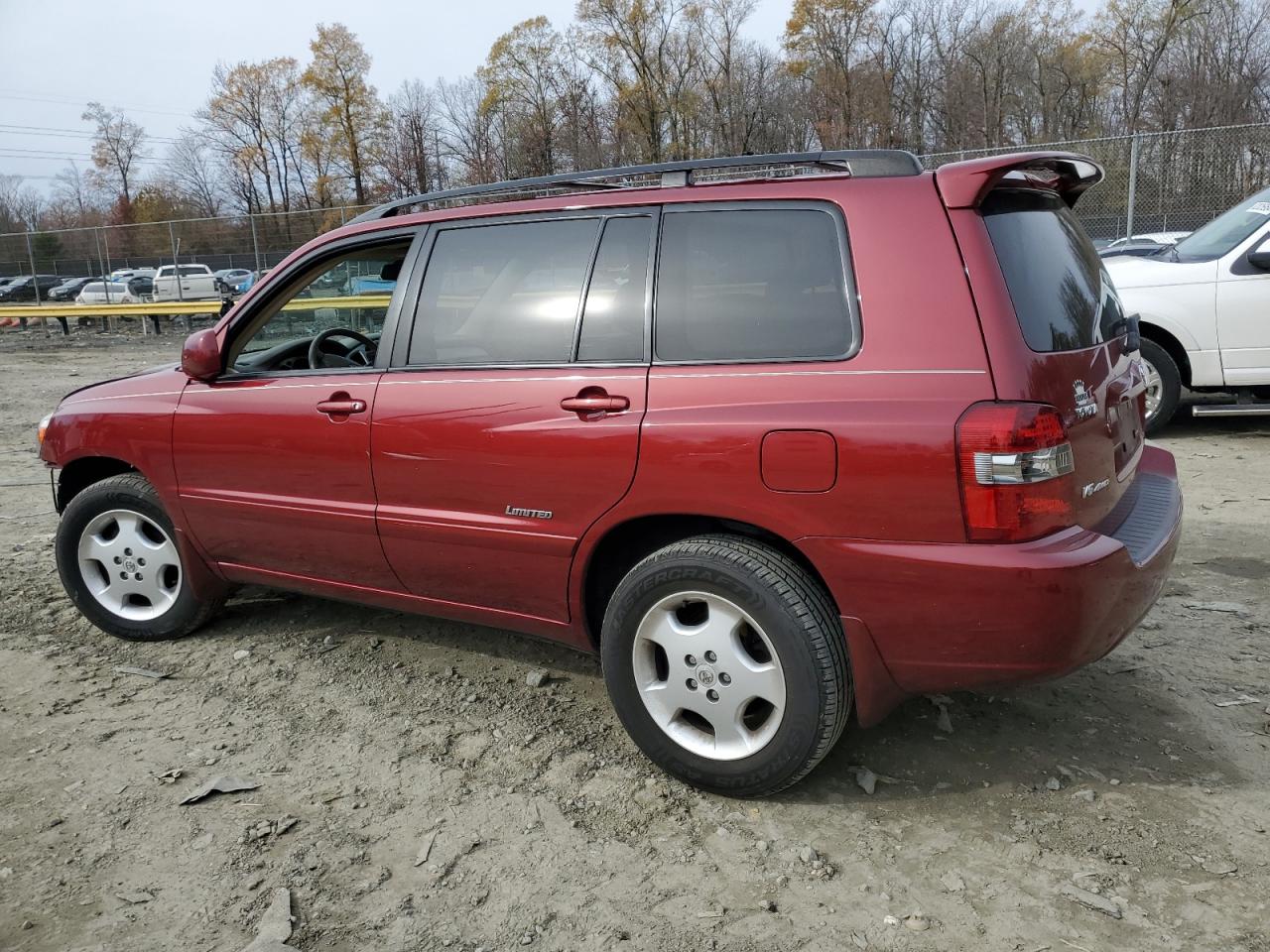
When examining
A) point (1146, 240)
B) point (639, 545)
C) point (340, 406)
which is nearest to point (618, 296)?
point (639, 545)

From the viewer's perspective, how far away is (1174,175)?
45.5 feet

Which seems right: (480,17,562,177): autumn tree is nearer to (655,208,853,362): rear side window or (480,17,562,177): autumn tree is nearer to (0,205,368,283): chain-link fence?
(0,205,368,283): chain-link fence

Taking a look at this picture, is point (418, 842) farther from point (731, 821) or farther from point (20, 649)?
point (20, 649)

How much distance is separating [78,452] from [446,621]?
176cm

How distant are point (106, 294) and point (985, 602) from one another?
28224 millimetres

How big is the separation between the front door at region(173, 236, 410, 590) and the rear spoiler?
1993 mm

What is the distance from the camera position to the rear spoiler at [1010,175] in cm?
268

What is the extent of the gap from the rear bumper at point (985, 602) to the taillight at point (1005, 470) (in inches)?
2.1

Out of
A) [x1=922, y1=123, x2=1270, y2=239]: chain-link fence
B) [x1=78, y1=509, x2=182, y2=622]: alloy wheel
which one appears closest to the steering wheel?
[x1=78, y1=509, x2=182, y2=622]: alloy wheel

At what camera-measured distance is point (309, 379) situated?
3.74 m

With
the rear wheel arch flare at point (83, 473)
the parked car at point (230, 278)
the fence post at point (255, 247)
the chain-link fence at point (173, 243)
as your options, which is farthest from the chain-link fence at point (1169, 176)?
the parked car at point (230, 278)

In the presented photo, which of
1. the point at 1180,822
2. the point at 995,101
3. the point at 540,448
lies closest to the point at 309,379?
the point at 540,448

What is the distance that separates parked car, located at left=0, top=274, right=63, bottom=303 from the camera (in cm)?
2844

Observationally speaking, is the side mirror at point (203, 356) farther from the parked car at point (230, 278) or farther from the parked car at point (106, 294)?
the parked car at point (106, 294)
